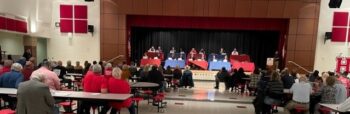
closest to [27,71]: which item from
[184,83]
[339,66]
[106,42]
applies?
[184,83]

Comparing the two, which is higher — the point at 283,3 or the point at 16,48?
the point at 283,3

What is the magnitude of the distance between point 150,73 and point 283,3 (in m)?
9.60

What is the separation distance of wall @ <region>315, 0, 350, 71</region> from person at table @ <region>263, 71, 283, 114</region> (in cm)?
1003

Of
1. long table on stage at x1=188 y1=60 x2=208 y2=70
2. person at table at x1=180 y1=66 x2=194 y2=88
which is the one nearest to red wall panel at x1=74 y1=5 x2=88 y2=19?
long table on stage at x1=188 y1=60 x2=208 y2=70

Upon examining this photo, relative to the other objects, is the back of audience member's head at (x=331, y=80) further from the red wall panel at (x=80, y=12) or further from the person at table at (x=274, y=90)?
the red wall panel at (x=80, y=12)

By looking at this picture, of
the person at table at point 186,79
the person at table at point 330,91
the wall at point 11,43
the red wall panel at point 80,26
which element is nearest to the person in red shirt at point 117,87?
the person at table at point 330,91

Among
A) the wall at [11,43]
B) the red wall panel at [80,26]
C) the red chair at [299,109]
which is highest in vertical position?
the red wall panel at [80,26]

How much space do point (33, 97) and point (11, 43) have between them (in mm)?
10715

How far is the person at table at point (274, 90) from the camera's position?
5.99m

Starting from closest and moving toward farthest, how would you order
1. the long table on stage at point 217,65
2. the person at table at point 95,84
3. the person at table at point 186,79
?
the person at table at point 95,84
the person at table at point 186,79
the long table on stage at point 217,65

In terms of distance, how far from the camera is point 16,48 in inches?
508

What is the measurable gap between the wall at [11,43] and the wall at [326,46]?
15347 mm

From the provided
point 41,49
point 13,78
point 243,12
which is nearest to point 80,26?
point 41,49

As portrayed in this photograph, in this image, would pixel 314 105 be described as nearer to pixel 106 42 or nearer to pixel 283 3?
pixel 283 3
